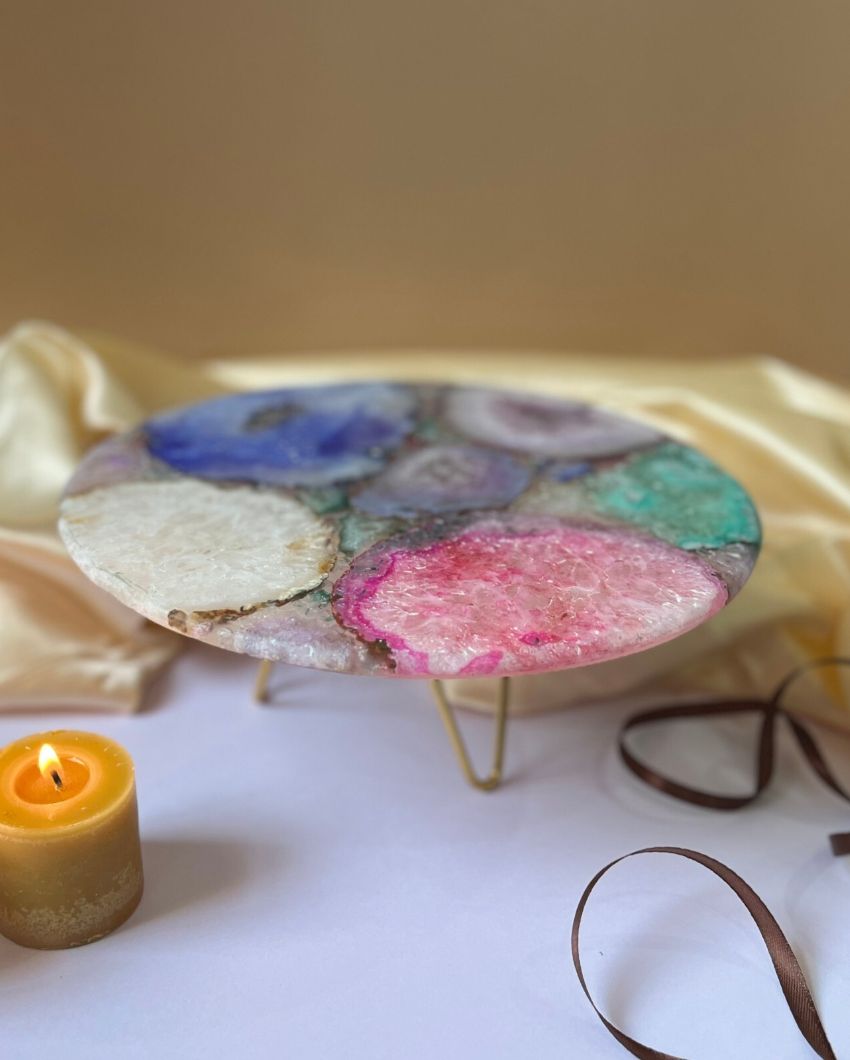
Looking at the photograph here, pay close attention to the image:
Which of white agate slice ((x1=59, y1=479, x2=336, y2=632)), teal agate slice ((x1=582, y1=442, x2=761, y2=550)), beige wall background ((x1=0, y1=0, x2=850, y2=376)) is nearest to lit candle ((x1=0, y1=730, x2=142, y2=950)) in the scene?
white agate slice ((x1=59, y1=479, x2=336, y2=632))

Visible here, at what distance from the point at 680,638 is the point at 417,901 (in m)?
0.36

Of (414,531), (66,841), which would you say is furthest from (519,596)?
(66,841)

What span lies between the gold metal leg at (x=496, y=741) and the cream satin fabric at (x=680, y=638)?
0.33 feet

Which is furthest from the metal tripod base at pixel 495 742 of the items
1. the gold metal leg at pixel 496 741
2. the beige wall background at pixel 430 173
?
the beige wall background at pixel 430 173

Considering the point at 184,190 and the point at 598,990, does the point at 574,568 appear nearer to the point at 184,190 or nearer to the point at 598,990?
the point at 598,990

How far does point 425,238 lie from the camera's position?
1459 millimetres

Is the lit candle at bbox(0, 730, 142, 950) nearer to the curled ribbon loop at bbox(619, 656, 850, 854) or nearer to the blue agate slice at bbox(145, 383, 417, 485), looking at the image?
the blue agate slice at bbox(145, 383, 417, 485)

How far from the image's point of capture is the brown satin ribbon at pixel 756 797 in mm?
725

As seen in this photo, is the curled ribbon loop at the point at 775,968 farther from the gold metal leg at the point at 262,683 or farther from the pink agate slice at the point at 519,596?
the gold metal leg at the point at 262,683

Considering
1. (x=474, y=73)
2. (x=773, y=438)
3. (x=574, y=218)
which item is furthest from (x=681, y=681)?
(x=474, y=73)

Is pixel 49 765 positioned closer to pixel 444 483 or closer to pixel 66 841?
pixel 66 841

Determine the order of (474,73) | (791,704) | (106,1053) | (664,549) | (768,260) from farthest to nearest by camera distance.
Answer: (768,260) → (474,73) → (791,704) → (664,549) → (106,1053)

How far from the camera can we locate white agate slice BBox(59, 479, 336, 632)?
735mm

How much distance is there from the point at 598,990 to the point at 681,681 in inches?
15.5
